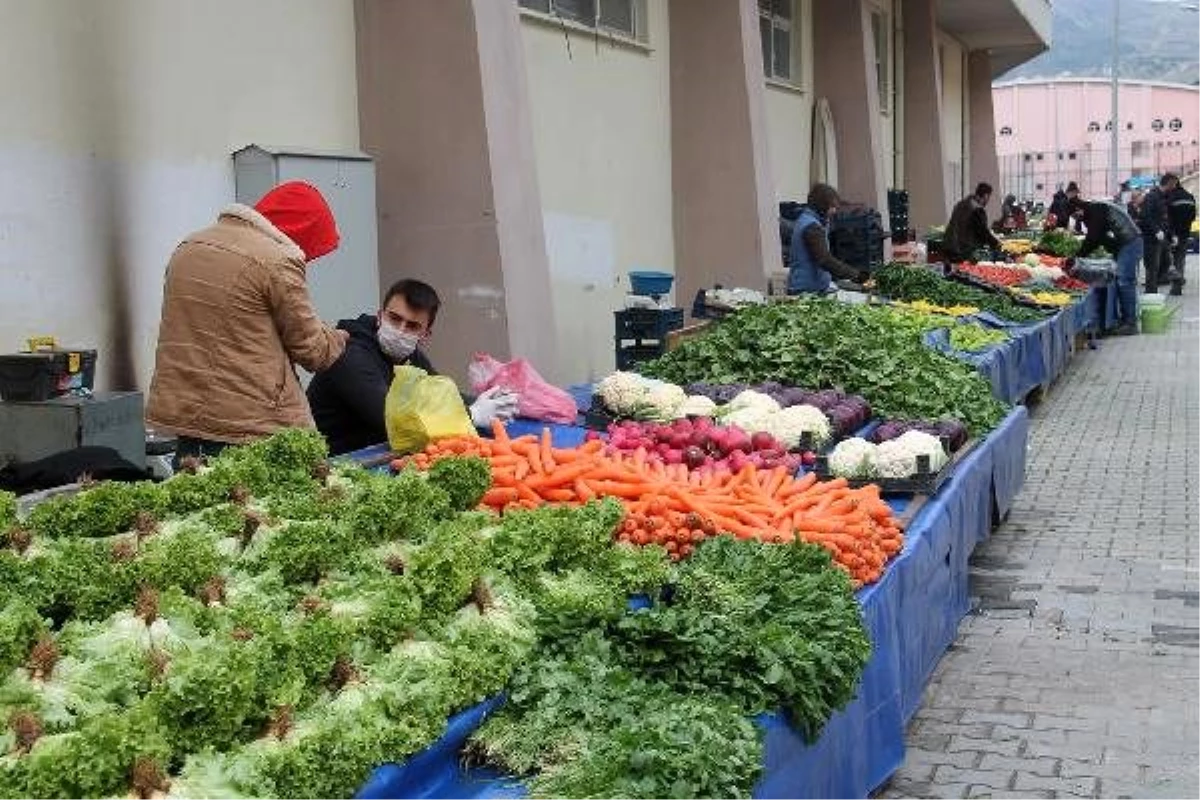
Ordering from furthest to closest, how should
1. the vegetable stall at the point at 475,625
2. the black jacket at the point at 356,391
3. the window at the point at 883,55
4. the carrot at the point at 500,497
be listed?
the window at the point at 883,55 → the black jacket at the point at 356,391 → the carrot at the point at 500,497 → the vegetable stall at the point at 475,625

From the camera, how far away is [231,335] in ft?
17.6

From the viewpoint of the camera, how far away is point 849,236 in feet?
50.6

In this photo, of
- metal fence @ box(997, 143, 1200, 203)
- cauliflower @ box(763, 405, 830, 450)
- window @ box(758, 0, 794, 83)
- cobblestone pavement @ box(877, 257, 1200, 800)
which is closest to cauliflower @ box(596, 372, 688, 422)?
cauliflower @ box(763, 405, 830, 450)

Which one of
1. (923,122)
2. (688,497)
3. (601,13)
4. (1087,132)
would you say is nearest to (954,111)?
(923,122)

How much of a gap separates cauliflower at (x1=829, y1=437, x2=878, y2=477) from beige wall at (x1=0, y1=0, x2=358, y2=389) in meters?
3.79

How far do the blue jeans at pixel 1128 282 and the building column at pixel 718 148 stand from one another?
7485 millimetres

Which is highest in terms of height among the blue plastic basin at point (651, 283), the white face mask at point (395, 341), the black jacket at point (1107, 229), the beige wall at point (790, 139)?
the beige wall at point (790, 139)

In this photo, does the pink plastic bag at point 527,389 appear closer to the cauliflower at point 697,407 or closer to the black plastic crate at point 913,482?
the cauliflower at point 697,407

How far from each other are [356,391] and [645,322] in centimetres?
459

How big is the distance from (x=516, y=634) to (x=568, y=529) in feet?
2.32

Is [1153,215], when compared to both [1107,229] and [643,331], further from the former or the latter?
[643,331]

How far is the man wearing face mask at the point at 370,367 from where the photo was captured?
5922 millimetres

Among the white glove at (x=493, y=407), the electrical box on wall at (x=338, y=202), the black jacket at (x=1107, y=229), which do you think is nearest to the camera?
the white glove at (x=493, y=407)

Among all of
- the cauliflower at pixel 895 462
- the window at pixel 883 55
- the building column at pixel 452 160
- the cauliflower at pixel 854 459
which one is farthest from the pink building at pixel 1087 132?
the cauliflower at pixel 895 462
